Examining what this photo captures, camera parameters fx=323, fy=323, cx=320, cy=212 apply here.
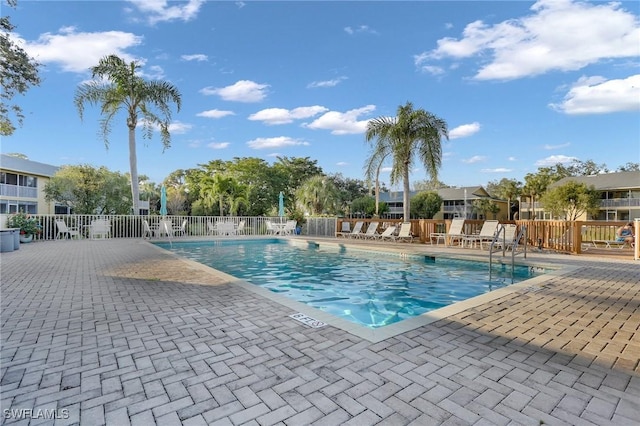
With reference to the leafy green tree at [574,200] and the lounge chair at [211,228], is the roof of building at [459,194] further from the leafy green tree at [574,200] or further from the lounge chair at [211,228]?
the lounge chair at [211,228]

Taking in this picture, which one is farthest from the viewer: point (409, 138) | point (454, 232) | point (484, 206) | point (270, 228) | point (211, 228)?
point (484, 206)

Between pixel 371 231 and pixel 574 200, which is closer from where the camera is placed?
pixel 371 231

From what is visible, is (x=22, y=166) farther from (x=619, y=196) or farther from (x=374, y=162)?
(x=619, y=196)

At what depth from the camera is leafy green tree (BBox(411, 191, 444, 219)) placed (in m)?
35.4

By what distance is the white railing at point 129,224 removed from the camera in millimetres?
12907

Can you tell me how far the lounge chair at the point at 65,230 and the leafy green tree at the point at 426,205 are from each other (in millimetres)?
30460

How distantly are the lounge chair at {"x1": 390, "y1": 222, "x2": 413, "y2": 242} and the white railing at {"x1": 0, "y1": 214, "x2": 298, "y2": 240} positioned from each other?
7.98 m

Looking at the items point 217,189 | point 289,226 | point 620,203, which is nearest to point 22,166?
point 217,189

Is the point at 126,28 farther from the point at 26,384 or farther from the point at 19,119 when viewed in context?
the point at 26,384

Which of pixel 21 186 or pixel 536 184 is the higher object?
pixel 536 184

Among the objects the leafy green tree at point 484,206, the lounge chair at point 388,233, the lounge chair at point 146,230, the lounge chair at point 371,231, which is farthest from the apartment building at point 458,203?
the lounge chair at point 146,230

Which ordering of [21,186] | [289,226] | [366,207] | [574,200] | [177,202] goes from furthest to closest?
[366,207] < [177,202] < [574,200] < [21,186] < [289,226]

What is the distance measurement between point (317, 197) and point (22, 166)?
2101 cm

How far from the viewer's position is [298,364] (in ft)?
7.81
